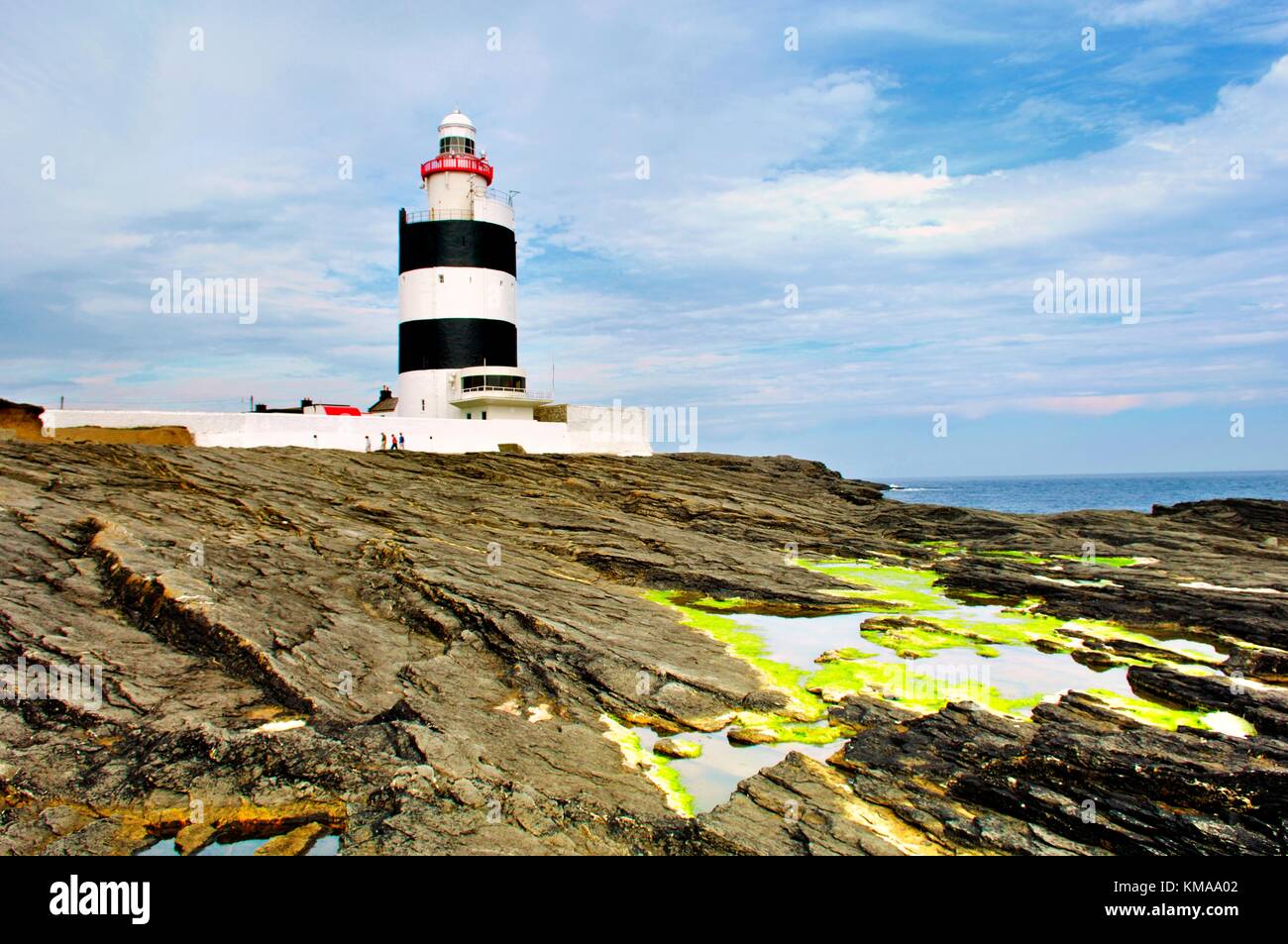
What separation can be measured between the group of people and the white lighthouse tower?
4.56 m

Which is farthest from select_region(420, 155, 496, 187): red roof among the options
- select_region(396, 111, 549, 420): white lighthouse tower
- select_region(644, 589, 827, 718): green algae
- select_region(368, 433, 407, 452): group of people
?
select_region(644, 589, 827, 718): green algae

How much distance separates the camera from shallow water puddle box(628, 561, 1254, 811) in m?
11.0

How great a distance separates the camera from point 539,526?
25.8m

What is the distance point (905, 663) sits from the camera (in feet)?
48.7

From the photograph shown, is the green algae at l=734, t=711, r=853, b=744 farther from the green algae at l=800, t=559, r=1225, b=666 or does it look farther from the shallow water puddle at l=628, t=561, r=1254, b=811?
the green algae at l=800, t=559, r=1225, b=666

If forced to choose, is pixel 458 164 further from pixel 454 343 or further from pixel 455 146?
pixel 454 343

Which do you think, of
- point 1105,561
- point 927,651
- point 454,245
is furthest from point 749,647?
point 454,245

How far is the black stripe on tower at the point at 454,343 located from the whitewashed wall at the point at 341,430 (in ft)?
13.9

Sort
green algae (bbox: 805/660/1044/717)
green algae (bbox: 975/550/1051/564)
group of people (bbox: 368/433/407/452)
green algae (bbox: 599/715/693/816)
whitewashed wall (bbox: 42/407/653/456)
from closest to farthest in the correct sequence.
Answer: green algae (bbox: 599/715/693/816)
green algae (bbox: 805/660/1044/717)
green algae (bbox: 975/550/1051/564)
whitewashed wall (bbox: 42/407/653/456)
group of people (bbox: 368/433/407/452)

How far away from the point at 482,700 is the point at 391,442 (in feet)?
82.7

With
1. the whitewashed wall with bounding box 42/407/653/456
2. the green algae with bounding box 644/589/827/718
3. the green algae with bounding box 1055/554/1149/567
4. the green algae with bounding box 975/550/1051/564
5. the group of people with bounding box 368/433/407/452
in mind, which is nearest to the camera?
the green algae with bounding box 644/589/827/718
